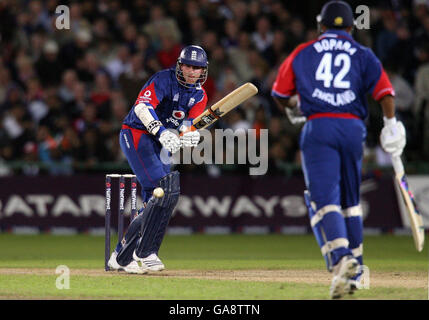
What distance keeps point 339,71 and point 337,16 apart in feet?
1.75

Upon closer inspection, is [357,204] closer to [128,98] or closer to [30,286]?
[30,286]

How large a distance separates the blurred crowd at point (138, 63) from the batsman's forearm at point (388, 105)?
7948 millimetres

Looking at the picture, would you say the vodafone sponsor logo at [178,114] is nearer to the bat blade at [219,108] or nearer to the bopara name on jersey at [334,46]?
the bat blade at [219,108]

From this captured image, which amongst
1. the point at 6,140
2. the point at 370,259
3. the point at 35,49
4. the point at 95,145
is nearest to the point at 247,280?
the point at 370,259

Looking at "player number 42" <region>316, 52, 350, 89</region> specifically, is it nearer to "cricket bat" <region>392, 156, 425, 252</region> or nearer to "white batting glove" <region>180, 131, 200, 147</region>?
"cricket bat" <region>392, 156, 425, 252</region>

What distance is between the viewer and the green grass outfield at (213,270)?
25.2ft

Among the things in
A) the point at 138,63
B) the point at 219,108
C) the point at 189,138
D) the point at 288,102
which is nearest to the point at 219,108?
the point at 219,108

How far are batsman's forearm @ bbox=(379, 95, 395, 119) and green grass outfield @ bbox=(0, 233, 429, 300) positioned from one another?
1.58 meters

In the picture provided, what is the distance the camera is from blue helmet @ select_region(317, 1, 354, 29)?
7426mm

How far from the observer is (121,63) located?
679 inches

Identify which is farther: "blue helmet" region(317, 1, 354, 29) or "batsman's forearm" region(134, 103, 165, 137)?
"batsman's forearm" region(134, 103, 165, 137)

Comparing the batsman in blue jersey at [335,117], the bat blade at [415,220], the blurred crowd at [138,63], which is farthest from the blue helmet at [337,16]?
the blurred crowd at [138,63]

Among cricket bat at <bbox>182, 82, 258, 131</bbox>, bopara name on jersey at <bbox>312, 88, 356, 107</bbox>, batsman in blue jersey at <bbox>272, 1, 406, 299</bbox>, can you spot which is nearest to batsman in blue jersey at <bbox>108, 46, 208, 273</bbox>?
cricket bat at <bbox>182, 82, 258, 131</bbox>
